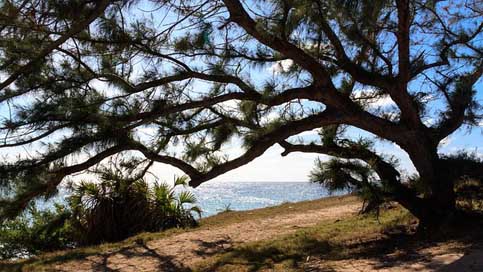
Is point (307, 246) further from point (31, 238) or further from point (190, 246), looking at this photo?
point (31, 238)

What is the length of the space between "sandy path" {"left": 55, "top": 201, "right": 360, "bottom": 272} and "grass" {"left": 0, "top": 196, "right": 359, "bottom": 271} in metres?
0.31

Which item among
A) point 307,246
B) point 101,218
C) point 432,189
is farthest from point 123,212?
point 432,189

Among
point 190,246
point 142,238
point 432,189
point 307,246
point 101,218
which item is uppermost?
point 101,218

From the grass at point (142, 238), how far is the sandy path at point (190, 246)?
1.01 feet

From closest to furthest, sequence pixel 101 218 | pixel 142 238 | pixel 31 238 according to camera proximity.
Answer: pixel 142 238, pixel 101 218, pixel 31 238

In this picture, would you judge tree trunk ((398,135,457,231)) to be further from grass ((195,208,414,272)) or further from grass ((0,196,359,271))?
grass ((0,196,359,271))

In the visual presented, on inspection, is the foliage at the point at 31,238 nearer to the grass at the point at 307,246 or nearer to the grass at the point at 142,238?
the grass at the point at 142,238

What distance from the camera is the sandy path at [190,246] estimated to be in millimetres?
6789

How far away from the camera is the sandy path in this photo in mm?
6789

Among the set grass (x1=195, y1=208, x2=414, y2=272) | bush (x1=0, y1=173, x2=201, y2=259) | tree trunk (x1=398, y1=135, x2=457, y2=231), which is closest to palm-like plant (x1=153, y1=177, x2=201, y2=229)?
bush (x1=0, y1=173, x2=201, y2=259)

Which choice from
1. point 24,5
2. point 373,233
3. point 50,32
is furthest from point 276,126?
point 24,5

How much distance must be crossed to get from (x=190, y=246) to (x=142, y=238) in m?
1.32

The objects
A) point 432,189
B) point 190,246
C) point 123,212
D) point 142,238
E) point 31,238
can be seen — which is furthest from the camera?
point 31,238

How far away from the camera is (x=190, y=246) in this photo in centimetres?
780
